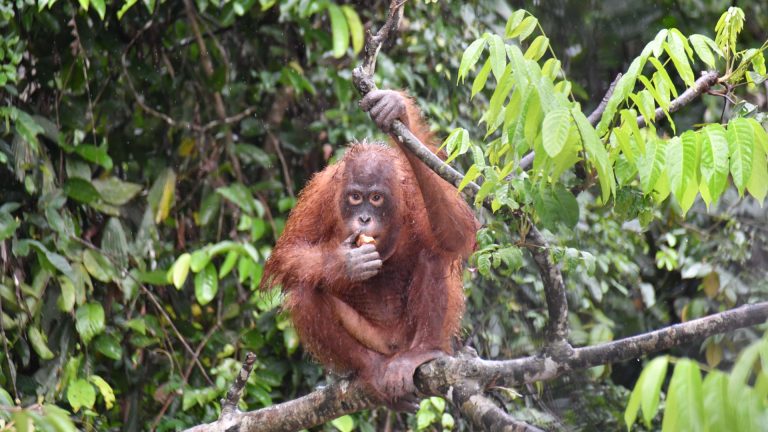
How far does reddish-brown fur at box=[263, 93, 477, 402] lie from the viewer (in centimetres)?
391

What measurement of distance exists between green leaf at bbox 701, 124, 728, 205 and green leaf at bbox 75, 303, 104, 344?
3.25 meters

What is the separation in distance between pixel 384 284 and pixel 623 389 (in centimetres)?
189

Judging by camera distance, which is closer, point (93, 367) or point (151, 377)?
point (93, 367)

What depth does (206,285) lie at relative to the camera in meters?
4.98

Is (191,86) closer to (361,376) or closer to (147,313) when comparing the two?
(147,313)

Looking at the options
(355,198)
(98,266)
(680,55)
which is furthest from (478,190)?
(98,266)

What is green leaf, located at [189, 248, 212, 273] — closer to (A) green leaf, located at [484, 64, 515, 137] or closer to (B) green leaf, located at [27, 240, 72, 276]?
(B) green leaf, located at [27, 240, 72, 276]

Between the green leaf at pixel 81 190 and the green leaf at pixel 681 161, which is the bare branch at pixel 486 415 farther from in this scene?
the green leaf at pixel 81 190

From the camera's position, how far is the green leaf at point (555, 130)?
2359 mm

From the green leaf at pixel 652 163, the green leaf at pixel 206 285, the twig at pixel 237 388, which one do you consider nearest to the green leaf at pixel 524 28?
the green leaf at pixel 652 163

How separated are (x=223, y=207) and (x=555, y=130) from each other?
3.60m

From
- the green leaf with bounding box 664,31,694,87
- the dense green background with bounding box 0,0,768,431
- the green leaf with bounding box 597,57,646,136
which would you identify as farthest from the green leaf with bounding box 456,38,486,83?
the dense green background with bounding box 0,0,768,431

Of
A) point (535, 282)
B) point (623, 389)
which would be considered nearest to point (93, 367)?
point (535, 282)

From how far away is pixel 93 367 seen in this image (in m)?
5.02
